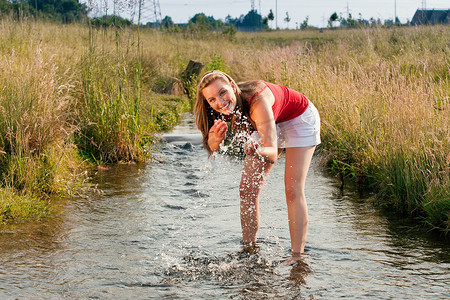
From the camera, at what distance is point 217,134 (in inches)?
148

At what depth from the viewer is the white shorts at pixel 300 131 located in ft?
13.5

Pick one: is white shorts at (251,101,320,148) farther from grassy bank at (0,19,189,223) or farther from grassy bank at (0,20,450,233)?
grassy bank at (0,19,189,223)

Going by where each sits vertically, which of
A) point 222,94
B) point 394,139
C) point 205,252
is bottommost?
point 205,252

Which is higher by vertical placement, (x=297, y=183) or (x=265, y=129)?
(x=265, y=129)

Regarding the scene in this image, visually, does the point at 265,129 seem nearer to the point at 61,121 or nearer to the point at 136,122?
the point at 61,121

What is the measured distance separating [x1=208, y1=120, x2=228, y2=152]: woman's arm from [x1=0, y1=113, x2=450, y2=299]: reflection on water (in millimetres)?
1067

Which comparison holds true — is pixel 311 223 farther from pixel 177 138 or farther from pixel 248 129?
pixel 177 138

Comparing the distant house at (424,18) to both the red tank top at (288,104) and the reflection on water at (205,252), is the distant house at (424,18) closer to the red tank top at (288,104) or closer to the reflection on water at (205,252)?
the reflection on water at (205,252)

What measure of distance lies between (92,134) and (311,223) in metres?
3.70

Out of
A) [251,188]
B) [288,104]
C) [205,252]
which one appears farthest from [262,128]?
[205,252]

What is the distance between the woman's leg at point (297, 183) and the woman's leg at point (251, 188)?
0.20m

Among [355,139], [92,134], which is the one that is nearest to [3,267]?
[92,134]

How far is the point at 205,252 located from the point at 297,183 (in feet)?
3.64

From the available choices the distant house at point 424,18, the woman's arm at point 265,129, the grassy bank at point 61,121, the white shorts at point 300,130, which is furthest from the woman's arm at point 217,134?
the distant house at point 424,18
